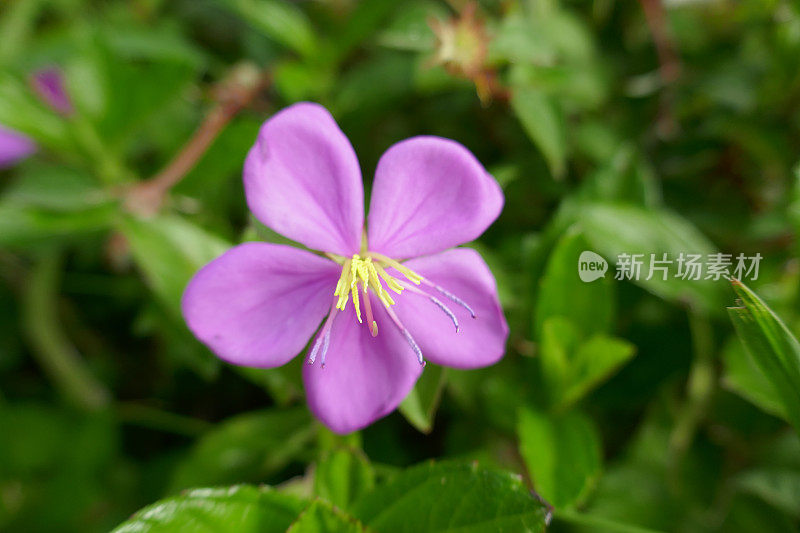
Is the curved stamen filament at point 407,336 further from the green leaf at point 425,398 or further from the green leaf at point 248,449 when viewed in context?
the green leaf at point 248,449

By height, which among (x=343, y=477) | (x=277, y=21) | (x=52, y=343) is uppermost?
(x=277, y=21)

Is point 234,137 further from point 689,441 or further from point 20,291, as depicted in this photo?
point 689,441

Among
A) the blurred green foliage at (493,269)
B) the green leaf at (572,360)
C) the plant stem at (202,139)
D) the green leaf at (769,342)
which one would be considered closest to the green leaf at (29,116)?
the blurred green foliage at (493,269)

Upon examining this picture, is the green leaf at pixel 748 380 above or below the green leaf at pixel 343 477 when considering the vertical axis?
above

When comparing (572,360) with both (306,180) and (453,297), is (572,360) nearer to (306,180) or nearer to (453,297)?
(453,297)

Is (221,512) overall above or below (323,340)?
below

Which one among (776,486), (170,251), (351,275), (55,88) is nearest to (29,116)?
(170,251)

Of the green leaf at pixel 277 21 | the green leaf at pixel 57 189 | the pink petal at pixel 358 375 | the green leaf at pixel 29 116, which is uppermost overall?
the green leaf at pixel 277 21

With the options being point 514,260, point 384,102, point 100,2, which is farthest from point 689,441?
point 100,2
